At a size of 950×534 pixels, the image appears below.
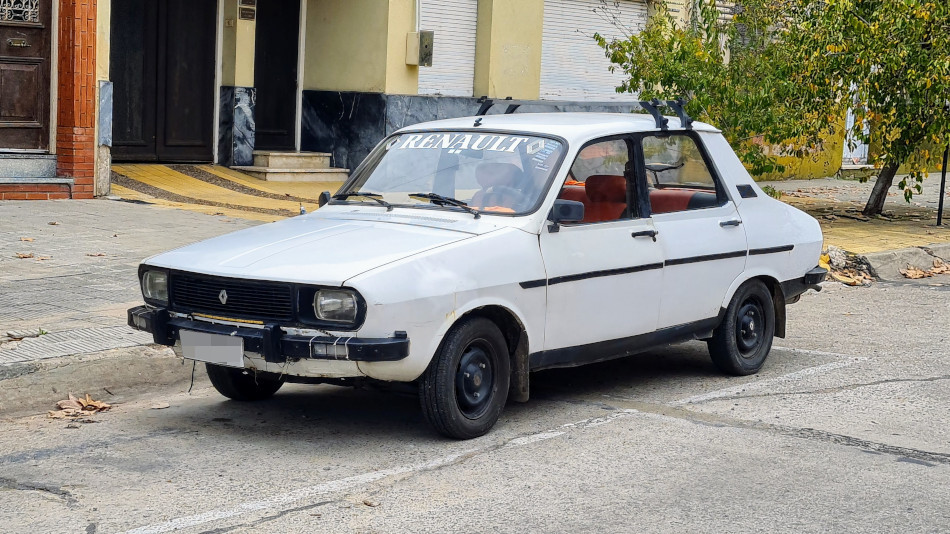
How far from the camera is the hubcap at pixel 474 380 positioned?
19.5 ft

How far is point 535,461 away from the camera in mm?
5691

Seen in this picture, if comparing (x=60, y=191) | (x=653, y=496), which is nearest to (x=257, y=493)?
(x=653, y=496)

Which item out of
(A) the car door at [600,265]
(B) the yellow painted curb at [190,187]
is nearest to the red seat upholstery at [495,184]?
(A) the car door at [600,265]

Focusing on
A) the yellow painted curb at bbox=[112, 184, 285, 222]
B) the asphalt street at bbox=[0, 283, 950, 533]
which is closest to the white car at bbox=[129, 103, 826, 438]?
the asphalt street at bbox=[0, 283, 950, 533]

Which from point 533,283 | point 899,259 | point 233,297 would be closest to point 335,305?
point 233,297

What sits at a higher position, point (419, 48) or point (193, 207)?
point (419, 48)

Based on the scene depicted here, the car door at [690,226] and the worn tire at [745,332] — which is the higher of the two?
the car door at [690,226]

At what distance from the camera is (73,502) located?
5.01 meters

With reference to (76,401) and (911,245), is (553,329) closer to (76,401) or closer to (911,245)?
(76,401)

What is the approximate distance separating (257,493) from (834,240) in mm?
10045

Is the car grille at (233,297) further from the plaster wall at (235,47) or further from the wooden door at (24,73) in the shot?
the plaster wall at (235,47)

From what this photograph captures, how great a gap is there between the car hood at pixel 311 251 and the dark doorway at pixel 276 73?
1168 cm

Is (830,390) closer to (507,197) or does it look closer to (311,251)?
(507,197)

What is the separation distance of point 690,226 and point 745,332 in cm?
92
